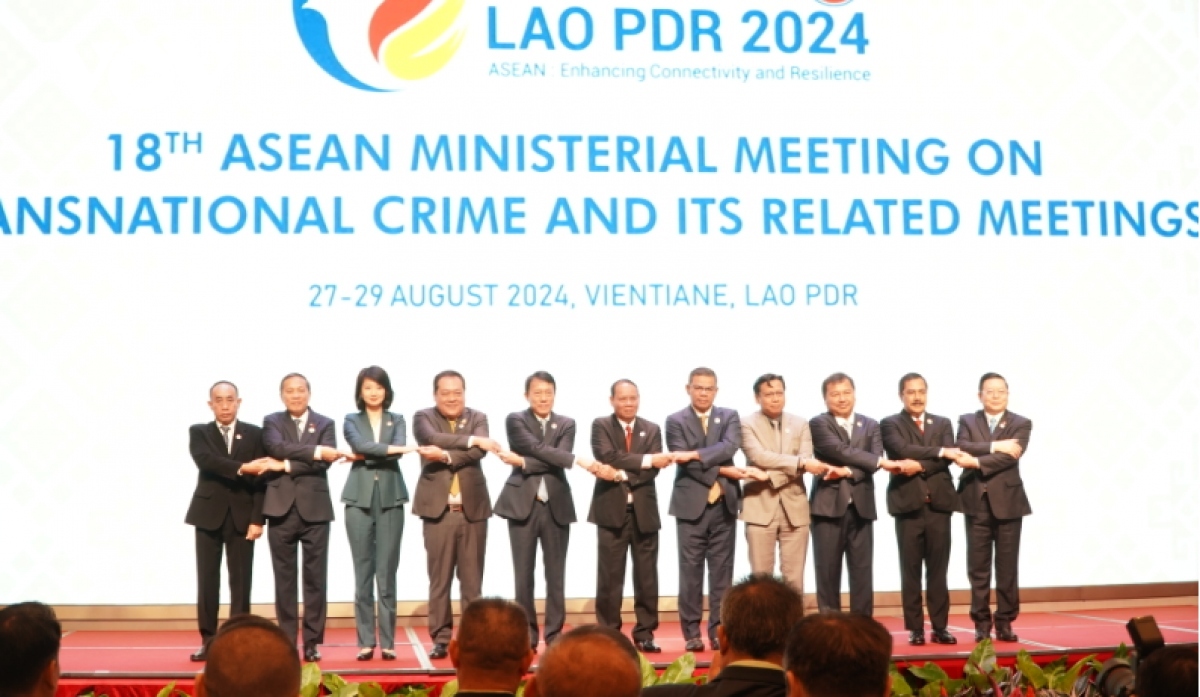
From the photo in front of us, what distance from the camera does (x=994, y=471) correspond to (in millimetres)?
6246

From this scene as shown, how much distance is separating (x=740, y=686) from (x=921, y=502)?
371cm

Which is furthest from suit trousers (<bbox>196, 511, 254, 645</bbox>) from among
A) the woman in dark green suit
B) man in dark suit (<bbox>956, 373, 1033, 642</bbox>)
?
man in dark suit (<bbox>956, 373, 1033, 642</bbox>)

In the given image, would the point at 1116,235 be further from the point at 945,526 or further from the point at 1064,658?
the point at 1064,658

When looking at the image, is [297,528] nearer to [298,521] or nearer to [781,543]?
[298,521]

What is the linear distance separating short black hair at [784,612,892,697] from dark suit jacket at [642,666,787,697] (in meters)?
0.37

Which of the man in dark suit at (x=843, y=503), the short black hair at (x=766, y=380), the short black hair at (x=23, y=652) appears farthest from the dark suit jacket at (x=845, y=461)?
the short black hair at (x=23, y=652)

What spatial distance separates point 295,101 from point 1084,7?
4.68 meters

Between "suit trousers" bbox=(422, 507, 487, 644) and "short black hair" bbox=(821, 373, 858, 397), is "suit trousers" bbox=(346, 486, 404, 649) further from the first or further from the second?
"short black hair" bbox=(821, 373, 858, 397)

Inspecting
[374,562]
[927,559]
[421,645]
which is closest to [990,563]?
[927,559]

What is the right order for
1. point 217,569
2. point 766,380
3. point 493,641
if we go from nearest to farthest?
point 493,641 < point 217,569 < point 766,380

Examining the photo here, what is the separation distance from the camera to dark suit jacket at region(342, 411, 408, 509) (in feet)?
19.6

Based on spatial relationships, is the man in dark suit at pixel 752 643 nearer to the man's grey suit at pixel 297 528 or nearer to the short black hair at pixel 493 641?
the short black hair at pixel 493 641

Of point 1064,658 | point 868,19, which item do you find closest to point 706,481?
point 1064,658

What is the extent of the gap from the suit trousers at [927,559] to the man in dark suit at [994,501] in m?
0.14
